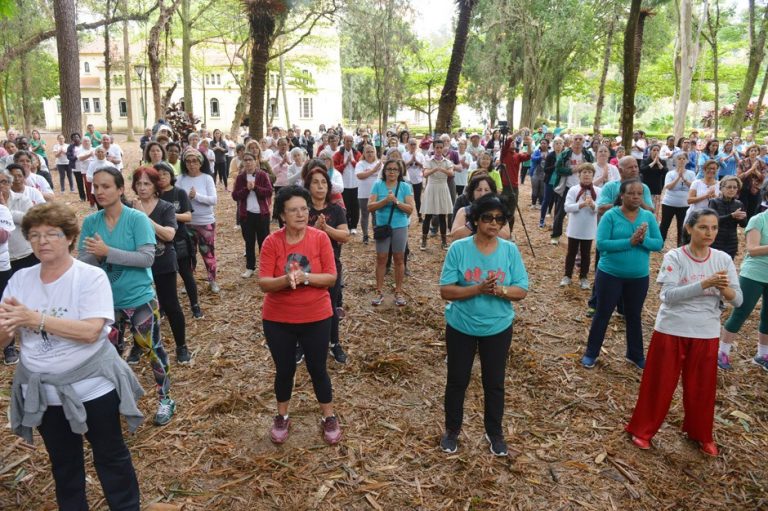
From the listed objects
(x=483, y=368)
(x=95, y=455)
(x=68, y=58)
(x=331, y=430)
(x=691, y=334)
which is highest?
(x=68, y=58)

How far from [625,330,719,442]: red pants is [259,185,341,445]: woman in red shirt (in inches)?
102

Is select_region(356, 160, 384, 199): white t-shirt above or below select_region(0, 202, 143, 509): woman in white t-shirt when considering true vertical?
above

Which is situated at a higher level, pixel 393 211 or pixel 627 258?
pixel 393 211

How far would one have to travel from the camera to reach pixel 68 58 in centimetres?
1342

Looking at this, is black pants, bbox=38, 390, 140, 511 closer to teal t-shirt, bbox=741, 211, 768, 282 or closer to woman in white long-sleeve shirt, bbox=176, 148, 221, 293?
woman in white long-sleeve shirt, bbox=176, 148, 221, 293

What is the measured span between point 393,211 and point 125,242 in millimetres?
3730

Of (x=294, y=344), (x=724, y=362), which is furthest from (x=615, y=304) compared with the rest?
(x=294, y=344)

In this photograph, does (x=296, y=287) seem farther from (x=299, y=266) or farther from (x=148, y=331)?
(x=148, y=331)

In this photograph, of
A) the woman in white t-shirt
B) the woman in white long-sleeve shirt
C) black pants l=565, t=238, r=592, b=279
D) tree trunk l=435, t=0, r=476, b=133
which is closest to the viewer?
the woman in white t-shirt

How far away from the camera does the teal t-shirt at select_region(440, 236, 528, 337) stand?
3.55 meters

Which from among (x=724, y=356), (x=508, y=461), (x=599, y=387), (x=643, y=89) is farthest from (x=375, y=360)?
(x=643, y=89)

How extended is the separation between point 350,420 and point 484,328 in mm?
1620

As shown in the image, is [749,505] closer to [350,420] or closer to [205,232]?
Answer: [350,420]

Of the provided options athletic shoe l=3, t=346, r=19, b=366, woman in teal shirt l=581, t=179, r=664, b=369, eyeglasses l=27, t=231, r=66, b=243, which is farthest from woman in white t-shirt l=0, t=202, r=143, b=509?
woman in teal shirt l=581, t=179, r=664, b=369
